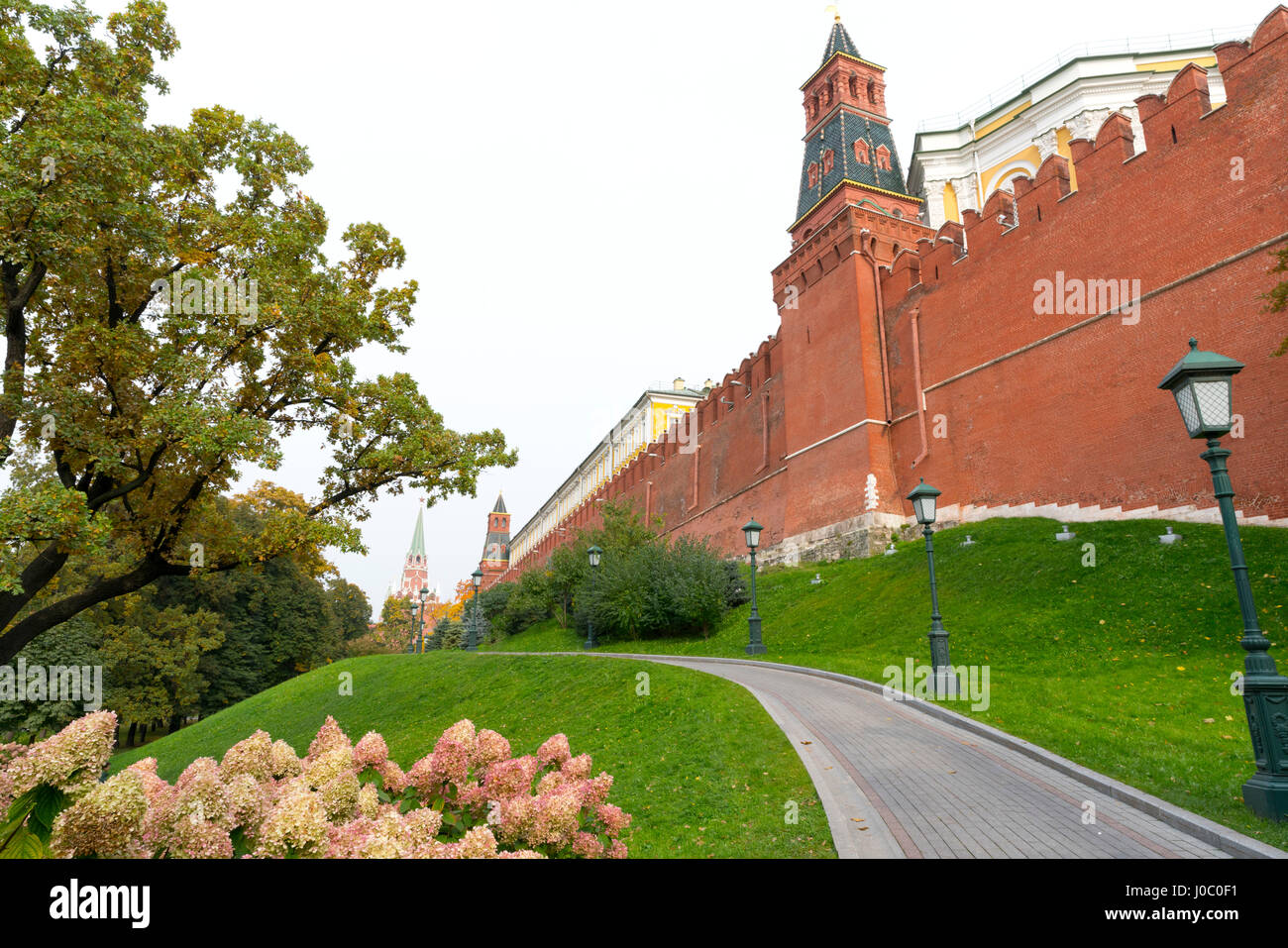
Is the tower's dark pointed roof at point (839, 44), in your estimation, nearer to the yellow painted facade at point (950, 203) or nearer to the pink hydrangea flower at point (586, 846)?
the yellow painted facade at point (950, 203)

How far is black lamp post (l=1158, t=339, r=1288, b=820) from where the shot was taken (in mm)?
5434

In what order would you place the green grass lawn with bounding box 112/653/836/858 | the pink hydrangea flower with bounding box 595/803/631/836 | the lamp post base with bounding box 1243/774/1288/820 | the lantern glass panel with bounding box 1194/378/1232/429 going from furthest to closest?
the lantern glass panel with bounding box 1194/378/1232/429 < the green grass lawn with bounding box 112/653/836/858 < the lamp post base with bounding box 1243/774/1288/820 < the pink hydrangea flower with bounding box 595/803/631/836

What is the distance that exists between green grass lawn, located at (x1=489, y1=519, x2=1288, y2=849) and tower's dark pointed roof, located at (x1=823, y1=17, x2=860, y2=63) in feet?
87.0

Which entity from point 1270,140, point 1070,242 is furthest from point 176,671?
point 1270,140

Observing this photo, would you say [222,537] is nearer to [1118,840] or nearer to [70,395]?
[70,395]

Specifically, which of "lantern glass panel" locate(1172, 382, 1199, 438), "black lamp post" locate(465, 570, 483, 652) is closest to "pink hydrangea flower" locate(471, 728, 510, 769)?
"lantern glass panel" locate(1172, 382, 1199, 438)

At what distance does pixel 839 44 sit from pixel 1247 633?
38088mm

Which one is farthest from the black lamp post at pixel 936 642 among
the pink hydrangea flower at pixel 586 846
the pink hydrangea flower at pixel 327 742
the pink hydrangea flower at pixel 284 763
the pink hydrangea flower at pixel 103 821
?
the pink hydrangea flower at pixel 103 821

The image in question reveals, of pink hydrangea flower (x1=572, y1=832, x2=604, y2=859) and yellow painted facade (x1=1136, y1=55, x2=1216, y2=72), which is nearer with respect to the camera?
pink hydrangea flower (x1=572, y1=832, x2=604, y2=859)

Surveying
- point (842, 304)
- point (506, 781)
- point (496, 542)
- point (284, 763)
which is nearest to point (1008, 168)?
point (842, 304)

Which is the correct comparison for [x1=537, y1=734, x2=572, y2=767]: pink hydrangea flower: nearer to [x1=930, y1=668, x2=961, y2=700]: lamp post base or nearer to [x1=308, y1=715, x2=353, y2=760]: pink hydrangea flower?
[x1=308, y1=715, x2=353, y2=760]: pink hydrangea flower

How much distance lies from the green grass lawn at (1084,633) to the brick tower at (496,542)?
9377 cm

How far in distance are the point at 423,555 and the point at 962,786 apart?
496 feet

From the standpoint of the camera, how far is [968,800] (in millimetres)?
6156
